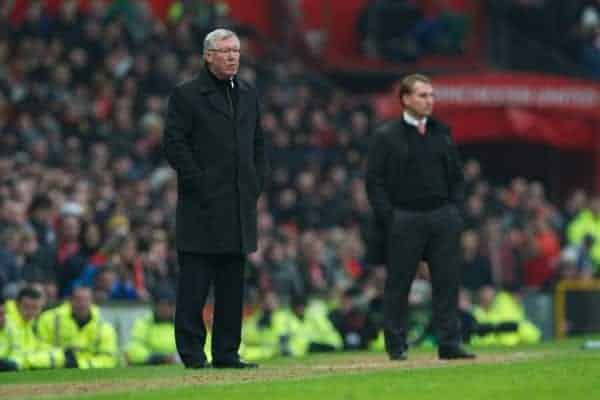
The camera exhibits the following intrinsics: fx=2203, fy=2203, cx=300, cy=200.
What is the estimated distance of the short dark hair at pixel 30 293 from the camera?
18.8 m

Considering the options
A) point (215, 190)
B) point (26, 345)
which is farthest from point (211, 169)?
point (26, 345)

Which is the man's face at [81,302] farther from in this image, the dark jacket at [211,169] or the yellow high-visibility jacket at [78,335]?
the dark jacket at [211,169]

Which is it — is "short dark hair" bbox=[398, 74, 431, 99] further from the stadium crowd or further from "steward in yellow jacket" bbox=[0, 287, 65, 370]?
"steward in yellow jacket" bbox=[0, 287, 65, 370]

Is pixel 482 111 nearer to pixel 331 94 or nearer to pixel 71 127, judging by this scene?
pixel 331 94

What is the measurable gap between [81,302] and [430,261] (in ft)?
14.8

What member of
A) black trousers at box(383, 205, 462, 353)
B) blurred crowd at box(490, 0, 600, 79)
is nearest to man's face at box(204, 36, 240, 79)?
black trousers at box(383, 205, 462, 353)

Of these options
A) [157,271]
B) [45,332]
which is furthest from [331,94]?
[45,332]

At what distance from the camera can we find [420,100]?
15.7m

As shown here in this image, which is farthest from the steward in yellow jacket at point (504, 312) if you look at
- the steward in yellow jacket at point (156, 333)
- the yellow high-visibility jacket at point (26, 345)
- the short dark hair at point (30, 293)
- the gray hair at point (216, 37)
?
the gray hair at point (216, 37)

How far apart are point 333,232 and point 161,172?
2.32 m

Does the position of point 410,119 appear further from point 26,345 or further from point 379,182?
point 26,345

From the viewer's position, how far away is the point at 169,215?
25000 mm

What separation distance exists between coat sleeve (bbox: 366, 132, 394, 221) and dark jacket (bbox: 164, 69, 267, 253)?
1303mm

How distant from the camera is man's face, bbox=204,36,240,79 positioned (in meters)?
14.5
